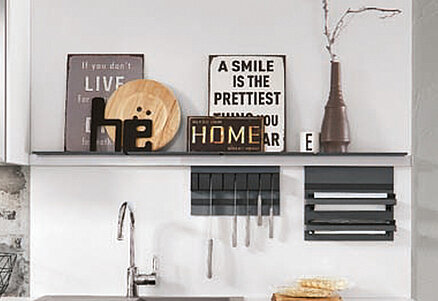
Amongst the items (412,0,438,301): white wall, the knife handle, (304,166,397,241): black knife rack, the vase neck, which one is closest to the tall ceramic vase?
the vase neck

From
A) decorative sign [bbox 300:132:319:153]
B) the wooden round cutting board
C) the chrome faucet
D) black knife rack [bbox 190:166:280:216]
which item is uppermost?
the wooden round cutting board

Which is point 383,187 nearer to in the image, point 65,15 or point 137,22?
point 137,22

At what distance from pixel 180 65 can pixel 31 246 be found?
93 cm

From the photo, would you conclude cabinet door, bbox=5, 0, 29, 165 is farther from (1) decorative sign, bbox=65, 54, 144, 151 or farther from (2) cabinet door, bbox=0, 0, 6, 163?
(1) decorative sign, bbox=65, 54, 144, 151

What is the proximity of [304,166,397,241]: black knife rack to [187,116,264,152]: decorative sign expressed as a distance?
0.25m

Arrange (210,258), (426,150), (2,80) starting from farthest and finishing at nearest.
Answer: (210,258) < (2,80) < (426,150)

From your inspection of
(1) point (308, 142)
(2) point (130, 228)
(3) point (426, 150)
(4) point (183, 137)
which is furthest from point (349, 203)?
(3) point (426, 150)

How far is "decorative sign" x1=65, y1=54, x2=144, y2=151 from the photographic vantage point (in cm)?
269

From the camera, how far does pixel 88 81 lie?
2.71 m

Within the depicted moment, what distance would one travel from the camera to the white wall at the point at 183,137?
2.68 metres

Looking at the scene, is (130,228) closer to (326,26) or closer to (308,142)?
(308,142)

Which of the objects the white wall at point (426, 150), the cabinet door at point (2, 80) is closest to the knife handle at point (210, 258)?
the cabinet door at point (2, 80)

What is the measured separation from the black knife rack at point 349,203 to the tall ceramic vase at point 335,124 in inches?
4.1

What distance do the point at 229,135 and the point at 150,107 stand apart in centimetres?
33
